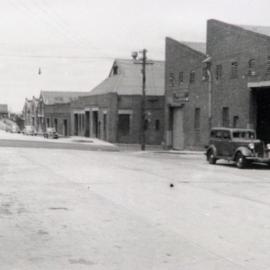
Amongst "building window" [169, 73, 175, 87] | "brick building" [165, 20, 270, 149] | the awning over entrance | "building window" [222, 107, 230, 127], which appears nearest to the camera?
the awning over entrance

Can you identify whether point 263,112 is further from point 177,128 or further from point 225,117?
point 177,128

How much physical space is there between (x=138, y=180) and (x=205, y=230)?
30.9 ft

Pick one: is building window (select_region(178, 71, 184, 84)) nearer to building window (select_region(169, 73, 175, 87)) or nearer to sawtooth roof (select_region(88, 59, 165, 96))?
Result: building window (select_region(169, 73, 175, 87))

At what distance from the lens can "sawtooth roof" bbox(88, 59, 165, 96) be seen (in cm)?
6428

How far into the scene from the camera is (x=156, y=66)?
232 feet

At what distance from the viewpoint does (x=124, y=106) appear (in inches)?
2383

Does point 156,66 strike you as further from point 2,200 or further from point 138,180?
point 2,200

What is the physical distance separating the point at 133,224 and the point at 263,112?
2799 centimetres

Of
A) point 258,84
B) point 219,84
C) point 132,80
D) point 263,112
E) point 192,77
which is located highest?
point 132,80

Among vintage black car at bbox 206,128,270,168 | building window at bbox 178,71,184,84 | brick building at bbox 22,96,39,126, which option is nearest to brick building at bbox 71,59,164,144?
building window at bbox 178,71,184,84

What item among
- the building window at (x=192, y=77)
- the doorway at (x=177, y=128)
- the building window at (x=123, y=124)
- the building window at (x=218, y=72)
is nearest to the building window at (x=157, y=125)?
the building window at (x=123, y=124)

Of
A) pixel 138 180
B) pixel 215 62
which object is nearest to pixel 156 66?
pixel 215 62

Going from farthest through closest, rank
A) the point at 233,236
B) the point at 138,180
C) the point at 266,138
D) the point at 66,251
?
the point at 266,138 → the point at 138,180 → the point at 233,236 → the point at 66,251

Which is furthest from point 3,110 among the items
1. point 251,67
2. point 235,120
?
point 251,67
